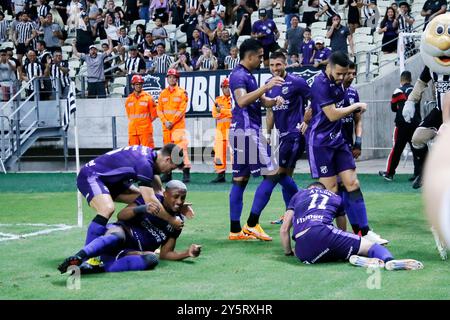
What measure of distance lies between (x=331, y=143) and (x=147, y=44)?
53.7 feet

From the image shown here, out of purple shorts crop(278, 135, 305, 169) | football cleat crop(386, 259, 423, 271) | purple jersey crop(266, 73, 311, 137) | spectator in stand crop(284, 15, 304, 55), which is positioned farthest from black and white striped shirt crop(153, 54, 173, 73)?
football cleat crop(386, 259, 423, 271)

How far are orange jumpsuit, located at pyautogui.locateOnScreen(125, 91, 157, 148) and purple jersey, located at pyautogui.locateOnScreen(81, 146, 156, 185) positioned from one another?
1050 cm

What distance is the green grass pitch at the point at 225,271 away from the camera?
23.1ft

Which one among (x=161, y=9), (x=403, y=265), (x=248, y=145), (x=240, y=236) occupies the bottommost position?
(x=240, y=236)

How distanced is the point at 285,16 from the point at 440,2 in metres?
4.72

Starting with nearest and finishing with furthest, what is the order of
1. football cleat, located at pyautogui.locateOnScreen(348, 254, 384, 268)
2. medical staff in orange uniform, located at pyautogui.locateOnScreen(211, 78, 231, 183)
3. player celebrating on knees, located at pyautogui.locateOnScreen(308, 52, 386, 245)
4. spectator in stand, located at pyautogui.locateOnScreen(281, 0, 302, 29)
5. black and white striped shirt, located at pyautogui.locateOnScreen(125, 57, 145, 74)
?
football cleat, located at pyautogui.locateOnScreen(348, 254, 384, 268)
player celebrating on knees, located at pyautogui.locateOnScreen(308, 52, 386, 245)
medical staff in orange uniform, located at pyautogui.locateOnScreen(211, 78, 231, 183)
black and white striped shirt, located at pyautogui.locateOnScreen(125, 57, 145, 74)
spectator in stand, located at pyautogui.locateOnScreen(281, 0, 302, 29)

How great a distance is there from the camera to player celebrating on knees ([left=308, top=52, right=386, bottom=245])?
948 centimetres

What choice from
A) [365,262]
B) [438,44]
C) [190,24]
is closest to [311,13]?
[190,24]

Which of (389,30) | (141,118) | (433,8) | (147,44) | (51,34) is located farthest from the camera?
(51,34)

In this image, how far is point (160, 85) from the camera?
Answer: 22219 mm

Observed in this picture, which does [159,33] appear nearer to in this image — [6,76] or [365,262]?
[6,76]

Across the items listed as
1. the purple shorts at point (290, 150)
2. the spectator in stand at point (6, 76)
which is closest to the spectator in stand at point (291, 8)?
the spectator in stand at point (6, 76)

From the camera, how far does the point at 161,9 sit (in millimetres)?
27375

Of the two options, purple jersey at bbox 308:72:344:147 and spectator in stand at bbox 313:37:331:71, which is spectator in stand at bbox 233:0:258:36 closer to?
spectator in stand at bbox 313:37:331:71
